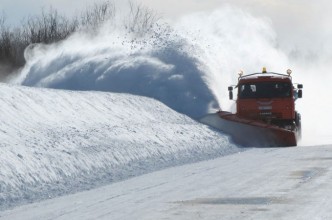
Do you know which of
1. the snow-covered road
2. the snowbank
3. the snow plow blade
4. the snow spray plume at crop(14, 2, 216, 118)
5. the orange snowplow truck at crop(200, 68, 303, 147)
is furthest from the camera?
the snow spray plume at crop(14, 2, 216, 118)

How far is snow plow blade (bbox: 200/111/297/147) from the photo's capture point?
22.5 metres

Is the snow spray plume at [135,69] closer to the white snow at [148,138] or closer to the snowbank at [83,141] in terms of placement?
the white snow at [148,138]

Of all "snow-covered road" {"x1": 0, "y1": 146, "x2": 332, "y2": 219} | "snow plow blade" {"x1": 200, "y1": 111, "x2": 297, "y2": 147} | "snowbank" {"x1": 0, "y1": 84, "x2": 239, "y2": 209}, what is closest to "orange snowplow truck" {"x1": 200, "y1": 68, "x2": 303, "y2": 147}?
"snow plow blade" {"x1": 200, "y1": 111, "x2": 297, "y2": 147}

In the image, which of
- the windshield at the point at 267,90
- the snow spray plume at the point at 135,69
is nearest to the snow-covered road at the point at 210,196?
the windshield at the point at 267,90

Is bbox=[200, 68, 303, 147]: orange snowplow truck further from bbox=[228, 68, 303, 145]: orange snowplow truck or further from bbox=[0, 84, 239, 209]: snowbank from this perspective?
bbox=[0, 84, 239, 209]: snowbank

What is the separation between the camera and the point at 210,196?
11.1 m

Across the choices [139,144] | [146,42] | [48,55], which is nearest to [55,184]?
[139,144]

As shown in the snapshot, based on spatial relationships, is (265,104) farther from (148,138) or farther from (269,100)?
(148,138)

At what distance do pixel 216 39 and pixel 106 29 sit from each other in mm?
6181

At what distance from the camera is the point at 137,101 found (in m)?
27.0

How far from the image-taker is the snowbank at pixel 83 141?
43.7 feet

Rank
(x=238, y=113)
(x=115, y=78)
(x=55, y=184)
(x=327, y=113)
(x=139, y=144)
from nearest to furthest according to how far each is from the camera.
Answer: (x=55, y=184)
(x=139, y=144)
(x=238, y=113)
(x=115, y=78)
(x=327, y=113)

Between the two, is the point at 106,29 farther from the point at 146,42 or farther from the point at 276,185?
the point at 276,185

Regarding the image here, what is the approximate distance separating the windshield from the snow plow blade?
0.92 metres
